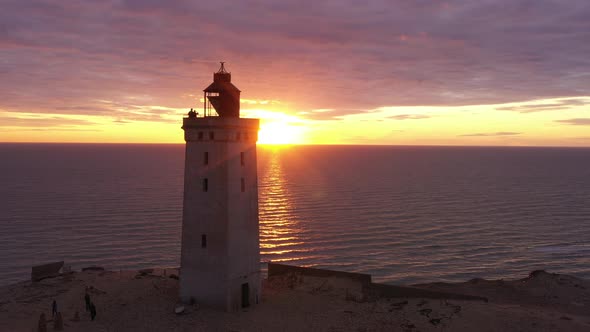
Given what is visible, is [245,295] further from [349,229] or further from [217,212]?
[349,229]

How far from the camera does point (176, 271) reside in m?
40.5

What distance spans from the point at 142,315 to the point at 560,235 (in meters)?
60.1

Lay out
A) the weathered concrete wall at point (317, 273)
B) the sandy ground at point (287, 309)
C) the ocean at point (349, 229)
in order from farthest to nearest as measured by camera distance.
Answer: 1. the ocean at point (349, 229)
2. the weathered concrete wall at point (317, 273)
3. the sandy ground at point (287, 309)

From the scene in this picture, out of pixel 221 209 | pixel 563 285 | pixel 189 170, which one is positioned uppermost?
pixel 189 170

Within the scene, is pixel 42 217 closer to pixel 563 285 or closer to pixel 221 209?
pixel 221 209

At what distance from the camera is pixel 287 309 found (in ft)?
95.7

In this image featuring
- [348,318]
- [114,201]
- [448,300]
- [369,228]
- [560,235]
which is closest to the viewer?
[348,318]

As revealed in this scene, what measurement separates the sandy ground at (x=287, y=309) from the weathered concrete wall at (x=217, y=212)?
1617 millimetres

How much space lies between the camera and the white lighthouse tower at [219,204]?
2756 cm

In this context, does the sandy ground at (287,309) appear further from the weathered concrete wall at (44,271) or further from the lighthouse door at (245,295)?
the weathered concrete wall at (44,271)

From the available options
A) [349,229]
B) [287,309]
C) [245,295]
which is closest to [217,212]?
[245,295]

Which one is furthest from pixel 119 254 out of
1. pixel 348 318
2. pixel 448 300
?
pixel 448 300

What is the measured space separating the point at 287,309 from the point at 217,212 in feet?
26.4

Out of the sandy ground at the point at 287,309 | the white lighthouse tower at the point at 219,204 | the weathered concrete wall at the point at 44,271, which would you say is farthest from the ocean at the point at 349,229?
→ the white lighthouse tower at the point at 219,204
